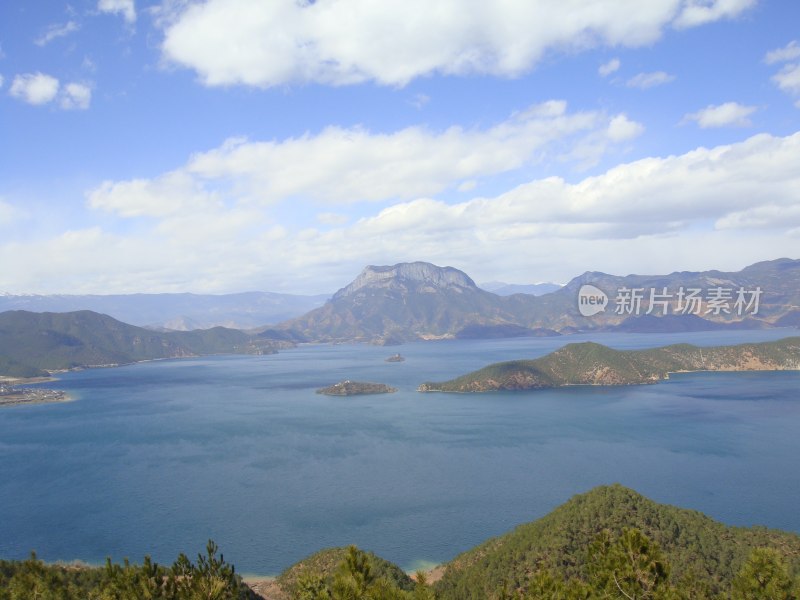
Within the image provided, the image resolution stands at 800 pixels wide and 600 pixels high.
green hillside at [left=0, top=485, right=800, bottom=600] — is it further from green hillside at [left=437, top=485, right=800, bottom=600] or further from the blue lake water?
the blue lake water

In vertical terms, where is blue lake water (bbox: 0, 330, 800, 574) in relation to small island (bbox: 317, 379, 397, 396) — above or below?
below

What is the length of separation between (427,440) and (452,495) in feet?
122

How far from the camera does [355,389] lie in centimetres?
19238

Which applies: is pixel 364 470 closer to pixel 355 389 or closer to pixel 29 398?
pixel 355 389

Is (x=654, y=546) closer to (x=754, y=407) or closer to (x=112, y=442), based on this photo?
(x=112, y=442)

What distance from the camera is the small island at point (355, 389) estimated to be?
626ft

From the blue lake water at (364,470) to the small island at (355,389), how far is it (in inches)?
797

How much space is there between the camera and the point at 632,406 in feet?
509

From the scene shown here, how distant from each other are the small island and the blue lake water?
20.3 m

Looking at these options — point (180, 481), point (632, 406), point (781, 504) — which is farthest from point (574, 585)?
point (632, 406)

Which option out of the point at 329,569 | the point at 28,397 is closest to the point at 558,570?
the point at 329,569

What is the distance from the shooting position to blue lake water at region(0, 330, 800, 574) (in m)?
69.4

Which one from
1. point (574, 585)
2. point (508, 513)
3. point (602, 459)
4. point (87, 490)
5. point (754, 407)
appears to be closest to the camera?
point (574, 585)

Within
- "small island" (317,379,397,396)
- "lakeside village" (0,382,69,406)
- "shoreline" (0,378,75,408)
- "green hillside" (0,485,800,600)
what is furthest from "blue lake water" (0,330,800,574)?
"small island" (317,379,397,396)
